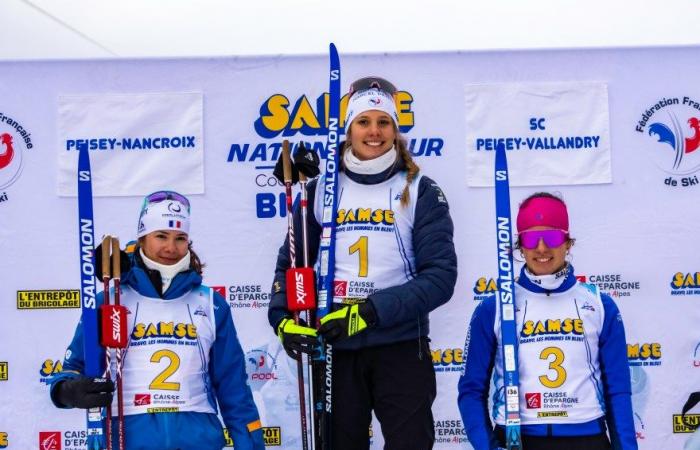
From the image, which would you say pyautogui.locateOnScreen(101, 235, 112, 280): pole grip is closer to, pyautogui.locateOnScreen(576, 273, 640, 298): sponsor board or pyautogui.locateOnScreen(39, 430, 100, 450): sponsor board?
pyautogui.locateOnScreen(39, 430, 100, 450): sponsor board

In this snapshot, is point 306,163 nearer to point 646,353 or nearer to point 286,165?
point 286,165

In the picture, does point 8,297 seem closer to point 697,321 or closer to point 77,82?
point 77,82

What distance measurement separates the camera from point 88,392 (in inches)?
126

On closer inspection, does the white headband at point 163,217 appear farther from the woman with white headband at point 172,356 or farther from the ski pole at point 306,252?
the ski pole at point 306,252

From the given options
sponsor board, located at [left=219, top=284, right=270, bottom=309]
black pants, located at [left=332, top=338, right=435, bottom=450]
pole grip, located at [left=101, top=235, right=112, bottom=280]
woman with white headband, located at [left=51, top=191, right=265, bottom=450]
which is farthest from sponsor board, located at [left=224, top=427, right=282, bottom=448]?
pole grip, located at [left=101, top=235, right=112, bottom=280]

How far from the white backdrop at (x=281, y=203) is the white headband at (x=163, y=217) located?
1573 mm

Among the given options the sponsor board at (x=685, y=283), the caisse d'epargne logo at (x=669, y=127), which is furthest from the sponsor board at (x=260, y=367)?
the caisse d'epargne logo at (x=669, y=127)

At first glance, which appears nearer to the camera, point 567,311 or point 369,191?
point 567,311

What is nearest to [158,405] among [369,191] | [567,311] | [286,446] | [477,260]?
[369,191]

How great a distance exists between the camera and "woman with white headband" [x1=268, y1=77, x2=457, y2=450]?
11.1ft

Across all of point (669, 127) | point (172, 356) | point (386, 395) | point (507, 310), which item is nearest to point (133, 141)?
point (172, 356)

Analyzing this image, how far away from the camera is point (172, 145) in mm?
5152

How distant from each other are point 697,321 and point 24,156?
3.84 m

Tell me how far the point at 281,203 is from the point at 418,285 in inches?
76.2
